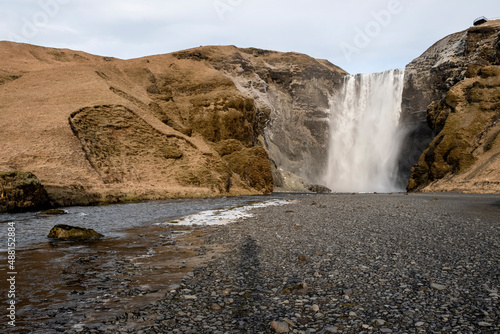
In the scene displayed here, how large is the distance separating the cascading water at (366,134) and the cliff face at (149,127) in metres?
4.10

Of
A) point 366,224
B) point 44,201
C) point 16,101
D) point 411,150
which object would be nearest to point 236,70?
point 411,150

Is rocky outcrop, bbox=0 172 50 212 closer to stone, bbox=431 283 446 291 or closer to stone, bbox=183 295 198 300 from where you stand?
stone, bbox=183 295 198 300

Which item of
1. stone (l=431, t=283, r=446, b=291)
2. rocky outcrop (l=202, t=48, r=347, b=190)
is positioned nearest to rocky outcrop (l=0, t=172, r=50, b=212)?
stone (l=431, t=283, r=446, b=291)

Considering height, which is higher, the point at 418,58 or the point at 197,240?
the point at 418,58

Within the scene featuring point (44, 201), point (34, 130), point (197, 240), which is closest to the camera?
point (197, 240)

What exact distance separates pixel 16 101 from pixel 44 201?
2228 cm

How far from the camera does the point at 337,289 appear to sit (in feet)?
20.0

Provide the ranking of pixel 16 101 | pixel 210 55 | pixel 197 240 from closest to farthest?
pixel 197 240, pixel 16 101, pixel 210 55

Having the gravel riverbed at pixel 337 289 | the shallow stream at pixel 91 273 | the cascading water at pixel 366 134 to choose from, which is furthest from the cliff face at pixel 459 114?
the shallow stream at pixel 91 273

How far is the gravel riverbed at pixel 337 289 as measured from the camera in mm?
4652

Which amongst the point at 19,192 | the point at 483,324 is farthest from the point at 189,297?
the point at 19,192

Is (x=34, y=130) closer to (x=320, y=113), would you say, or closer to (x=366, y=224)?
(x=366, y=224)

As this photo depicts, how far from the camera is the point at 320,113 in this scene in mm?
85562

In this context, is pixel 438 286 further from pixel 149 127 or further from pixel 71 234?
pixel 149 127
